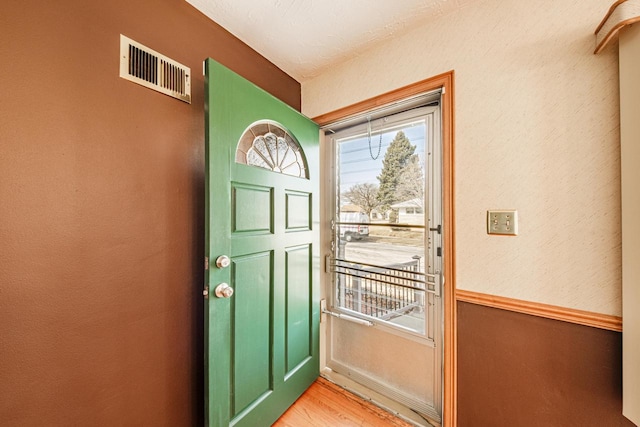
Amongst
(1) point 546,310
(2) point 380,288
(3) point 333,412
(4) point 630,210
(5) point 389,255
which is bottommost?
(3) point 333,412

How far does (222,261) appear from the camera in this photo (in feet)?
3.53

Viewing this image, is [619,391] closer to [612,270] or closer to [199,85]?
[612,270]

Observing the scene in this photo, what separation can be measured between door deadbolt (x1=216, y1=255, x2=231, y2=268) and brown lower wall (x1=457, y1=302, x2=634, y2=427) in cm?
121

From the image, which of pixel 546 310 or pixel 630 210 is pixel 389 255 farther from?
pixel 630 210

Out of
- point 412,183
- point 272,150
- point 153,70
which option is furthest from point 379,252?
point 153,70

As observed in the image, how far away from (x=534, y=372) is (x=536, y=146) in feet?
3.34

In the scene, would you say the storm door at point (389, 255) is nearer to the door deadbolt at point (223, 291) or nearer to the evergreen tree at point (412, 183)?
the evergreen tree at point (412, 183)

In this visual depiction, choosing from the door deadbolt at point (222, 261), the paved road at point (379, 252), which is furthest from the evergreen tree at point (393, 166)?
the door deadbolt at point (222, 261)

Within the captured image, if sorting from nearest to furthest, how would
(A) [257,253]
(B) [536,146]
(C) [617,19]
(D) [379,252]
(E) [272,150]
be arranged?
1. (C) [617,19]
2. (B) [536,146]
3. (A) [257,253]
4. (E) [272,150]
5. (D) [379,252]

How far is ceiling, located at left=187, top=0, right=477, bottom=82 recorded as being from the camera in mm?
1194

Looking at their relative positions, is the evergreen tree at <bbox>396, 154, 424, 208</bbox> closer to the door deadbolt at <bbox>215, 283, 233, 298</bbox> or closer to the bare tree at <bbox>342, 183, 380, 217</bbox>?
the bare tree at <bbox>342, 183, 380, 217</bbox>

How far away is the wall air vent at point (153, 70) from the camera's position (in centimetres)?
99

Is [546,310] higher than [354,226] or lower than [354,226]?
lower

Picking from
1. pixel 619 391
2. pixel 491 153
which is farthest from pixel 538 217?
pixel 619 391
